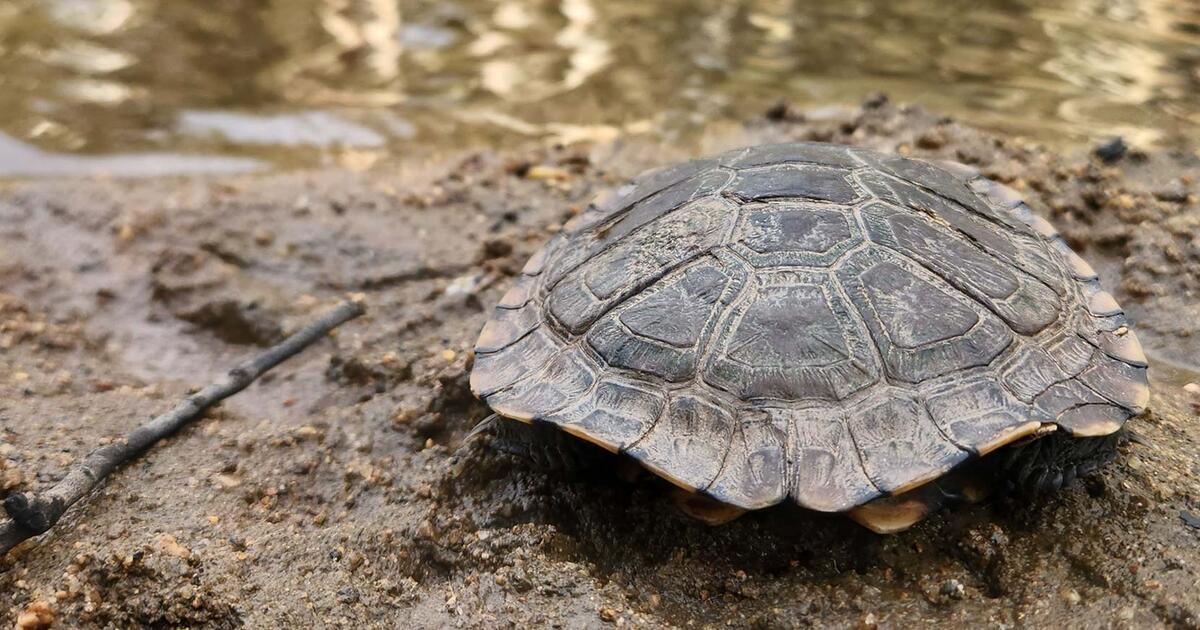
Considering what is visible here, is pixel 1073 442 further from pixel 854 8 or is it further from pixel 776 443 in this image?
pixel 854 8

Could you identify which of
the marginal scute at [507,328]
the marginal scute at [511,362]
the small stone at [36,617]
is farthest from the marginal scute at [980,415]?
the small stone at [36,617]

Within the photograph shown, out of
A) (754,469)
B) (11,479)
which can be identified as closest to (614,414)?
(754,469)

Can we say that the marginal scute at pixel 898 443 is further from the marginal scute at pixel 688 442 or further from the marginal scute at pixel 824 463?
the marginal scute at pixel 688 442

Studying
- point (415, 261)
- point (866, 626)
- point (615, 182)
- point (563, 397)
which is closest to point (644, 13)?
point (615, 182)

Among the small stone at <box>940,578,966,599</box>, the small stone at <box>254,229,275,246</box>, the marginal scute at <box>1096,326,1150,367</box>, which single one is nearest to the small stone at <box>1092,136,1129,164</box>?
the marginal scute at <box>1096,326,1150,367</box>

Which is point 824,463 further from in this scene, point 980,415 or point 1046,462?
point 1046,462

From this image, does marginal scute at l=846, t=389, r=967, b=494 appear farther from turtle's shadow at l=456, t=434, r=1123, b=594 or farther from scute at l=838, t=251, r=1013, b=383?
turtle's shadow at l=456, t=434, r=1123, b=594

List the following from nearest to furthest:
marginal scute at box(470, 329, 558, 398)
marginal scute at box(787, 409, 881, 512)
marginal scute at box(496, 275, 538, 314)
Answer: marginal scute at box(787, 409, 881, 512), marginal scute at box(470, 329, 558, 398), marginal scute at box(496, 275, 538, 314)

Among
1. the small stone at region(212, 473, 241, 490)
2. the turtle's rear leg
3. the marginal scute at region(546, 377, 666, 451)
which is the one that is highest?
the marginal scute at region(546, 377, 666, 451)
